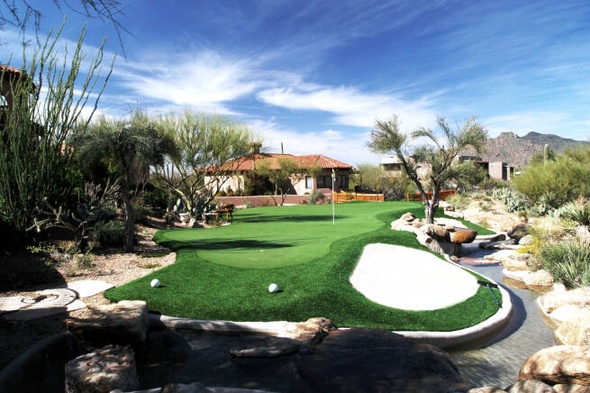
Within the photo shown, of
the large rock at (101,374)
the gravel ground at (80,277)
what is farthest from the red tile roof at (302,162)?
the large rock at (101,374)

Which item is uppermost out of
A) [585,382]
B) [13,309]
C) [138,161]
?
[138,161]

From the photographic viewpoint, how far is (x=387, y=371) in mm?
5004

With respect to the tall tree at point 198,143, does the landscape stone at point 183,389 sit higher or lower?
lower

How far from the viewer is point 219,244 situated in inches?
487

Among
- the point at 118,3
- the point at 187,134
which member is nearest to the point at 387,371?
the point at 118,3

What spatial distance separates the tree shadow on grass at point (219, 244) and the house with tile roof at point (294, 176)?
2191 centimetres

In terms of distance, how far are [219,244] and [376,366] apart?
26.2ft

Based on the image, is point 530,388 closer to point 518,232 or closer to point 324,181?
point 518,232

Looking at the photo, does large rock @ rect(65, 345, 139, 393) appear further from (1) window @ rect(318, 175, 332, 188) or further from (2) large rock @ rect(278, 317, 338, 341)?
(1) window @ rect(318, 175, 332, 188)

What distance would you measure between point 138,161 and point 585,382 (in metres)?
11.3

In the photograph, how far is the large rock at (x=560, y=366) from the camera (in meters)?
4.71

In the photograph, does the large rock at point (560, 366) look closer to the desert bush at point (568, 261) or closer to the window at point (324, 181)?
the desert bush at point (568, 261)

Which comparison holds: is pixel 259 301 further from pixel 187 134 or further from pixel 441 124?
pixel 187 134

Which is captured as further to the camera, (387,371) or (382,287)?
(382,287)
